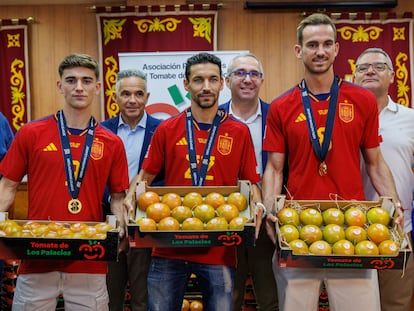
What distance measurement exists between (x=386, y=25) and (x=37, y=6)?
4.31 m

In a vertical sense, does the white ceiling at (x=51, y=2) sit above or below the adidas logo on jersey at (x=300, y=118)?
above

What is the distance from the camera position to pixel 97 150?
273cm

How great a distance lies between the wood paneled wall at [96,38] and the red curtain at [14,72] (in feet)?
0.39

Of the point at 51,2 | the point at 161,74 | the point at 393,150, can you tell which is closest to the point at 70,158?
the point at 393,150

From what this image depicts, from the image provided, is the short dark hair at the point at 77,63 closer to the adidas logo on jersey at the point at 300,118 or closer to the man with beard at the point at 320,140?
the man with beard at the point at 320,140

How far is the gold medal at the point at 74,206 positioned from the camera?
2.65 m

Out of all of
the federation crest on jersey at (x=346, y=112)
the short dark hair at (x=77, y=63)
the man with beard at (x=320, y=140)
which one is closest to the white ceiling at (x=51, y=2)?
the short dark hair at (x=77, y=63)

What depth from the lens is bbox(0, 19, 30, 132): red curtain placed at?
20.9 ft

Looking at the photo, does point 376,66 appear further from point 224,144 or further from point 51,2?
point 51,2

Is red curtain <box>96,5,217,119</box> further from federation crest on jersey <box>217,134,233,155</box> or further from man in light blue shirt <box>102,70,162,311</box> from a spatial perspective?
federation crest on jersey <box>217,134,233,155</box>

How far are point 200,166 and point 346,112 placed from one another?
0.81 m

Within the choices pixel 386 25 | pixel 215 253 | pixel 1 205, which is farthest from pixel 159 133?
pixel 386 25

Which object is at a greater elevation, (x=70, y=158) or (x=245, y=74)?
(x=245, y=74)

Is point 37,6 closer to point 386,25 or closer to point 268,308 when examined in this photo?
point 386,25
